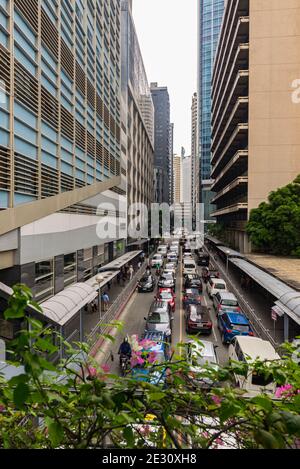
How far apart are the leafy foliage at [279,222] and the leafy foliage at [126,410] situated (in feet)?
94.0

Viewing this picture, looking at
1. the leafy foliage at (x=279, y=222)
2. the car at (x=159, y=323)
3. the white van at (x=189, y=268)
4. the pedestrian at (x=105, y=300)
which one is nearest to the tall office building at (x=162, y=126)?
the white van at (x=189, y=268)

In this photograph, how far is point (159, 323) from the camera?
15.4m

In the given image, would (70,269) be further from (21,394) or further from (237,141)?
(237,141)

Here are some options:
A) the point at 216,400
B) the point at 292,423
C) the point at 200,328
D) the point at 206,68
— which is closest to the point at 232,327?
the point at 200,328

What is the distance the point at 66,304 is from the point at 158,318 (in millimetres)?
5672

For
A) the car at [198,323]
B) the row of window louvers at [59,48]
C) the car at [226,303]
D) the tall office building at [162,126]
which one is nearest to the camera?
the row of window louvers at [59,48]

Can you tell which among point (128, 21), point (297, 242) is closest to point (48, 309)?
point (297, 242)

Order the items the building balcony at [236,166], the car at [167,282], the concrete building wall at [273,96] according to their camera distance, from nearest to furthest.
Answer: the car at [167,282]
the concrete building wall at [273,96]
the building balcony at [236,166]

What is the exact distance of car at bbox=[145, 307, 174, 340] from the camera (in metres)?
14.6

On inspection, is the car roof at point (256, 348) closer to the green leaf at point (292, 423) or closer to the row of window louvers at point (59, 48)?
the green leaf at point (292, 423)

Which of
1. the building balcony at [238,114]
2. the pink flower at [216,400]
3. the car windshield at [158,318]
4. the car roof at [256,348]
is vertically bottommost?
the car windshield at [158,318]

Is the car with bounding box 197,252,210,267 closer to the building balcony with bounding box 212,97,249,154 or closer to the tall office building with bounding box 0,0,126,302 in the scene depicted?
the tall office building with bounding box 0,0,126,302

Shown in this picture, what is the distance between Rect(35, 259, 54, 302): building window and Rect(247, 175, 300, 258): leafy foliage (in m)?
21.7

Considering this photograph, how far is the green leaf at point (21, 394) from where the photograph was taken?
5.50 feet
